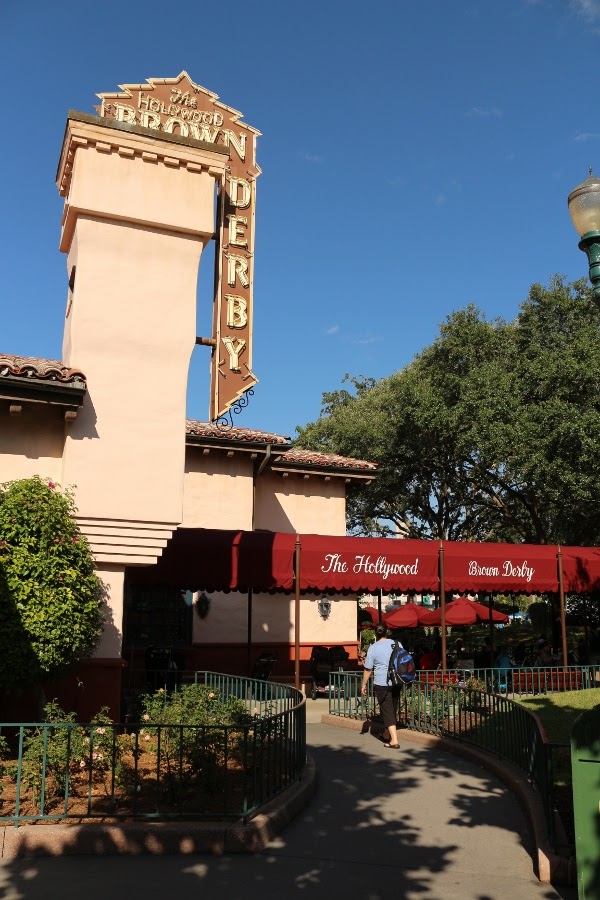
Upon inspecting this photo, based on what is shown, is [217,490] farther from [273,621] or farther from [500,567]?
[500,567]

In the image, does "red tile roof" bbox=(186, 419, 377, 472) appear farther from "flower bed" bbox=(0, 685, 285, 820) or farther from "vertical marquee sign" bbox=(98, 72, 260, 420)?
"flower bed" bbox=(0, 685, 285, 820)

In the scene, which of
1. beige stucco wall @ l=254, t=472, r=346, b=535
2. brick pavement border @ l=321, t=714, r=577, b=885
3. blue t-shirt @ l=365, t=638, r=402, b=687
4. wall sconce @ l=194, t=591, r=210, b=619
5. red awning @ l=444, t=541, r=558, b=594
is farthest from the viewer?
beige stucco wall @ l=254, t=472, r=346, b=535

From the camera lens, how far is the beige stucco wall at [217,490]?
19.1 meters

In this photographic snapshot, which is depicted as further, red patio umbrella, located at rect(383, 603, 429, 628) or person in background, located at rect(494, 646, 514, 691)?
red patio umbrella, located at rect(383, 603, 429, 628)

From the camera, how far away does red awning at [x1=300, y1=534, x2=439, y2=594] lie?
14.9m

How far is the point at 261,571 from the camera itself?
14375mm

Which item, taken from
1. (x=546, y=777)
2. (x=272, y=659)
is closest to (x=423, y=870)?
(x=546, y=777)

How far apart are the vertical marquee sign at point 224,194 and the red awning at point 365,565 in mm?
4187

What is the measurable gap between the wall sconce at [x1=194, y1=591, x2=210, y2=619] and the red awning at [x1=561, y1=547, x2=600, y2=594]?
27.4ft

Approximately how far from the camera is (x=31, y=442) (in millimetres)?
10789

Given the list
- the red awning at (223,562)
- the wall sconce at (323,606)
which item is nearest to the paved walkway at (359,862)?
the red awning at (223,562)

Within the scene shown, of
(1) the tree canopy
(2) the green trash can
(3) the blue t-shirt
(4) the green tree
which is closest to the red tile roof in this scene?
(1) the tree canopy

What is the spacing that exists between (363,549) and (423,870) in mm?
9138

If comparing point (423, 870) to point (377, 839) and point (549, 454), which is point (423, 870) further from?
point (549, 454)
